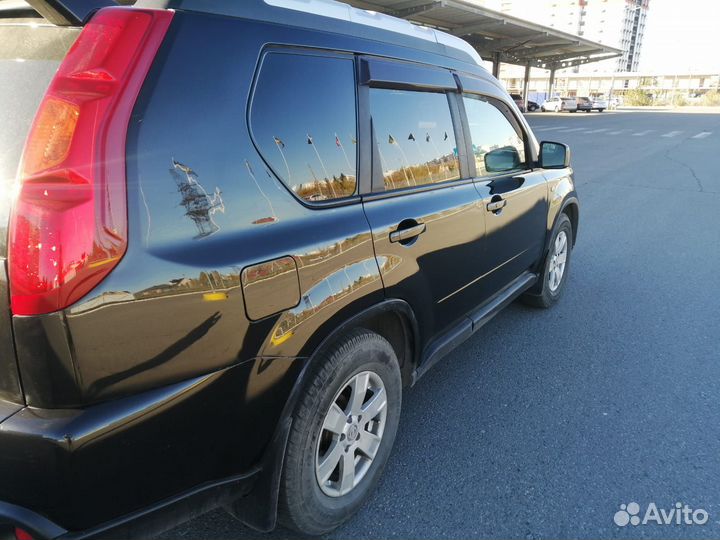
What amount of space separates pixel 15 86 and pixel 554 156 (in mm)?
3439

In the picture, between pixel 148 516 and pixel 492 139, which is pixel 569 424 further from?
pixel 148 516

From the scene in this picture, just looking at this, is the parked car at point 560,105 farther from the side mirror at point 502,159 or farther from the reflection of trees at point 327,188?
the reflection of trees at point 327,188

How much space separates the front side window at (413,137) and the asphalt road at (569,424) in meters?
1.37

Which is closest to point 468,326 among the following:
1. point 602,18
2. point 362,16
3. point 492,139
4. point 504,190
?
point 504,190

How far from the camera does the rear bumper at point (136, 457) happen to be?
4.23 ft

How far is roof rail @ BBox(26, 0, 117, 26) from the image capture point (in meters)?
1.39

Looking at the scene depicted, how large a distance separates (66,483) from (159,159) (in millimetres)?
869

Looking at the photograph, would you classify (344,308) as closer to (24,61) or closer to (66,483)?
(66,483)

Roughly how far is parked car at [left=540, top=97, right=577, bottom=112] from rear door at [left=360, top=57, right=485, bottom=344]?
58.4 metres

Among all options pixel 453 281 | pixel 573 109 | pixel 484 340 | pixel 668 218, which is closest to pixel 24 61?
pixel 453 281

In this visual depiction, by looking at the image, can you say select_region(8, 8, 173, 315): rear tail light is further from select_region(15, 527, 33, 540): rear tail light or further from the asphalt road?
the asphalt road

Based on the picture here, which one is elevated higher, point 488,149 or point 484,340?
point 488,149

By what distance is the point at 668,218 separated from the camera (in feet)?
25.5

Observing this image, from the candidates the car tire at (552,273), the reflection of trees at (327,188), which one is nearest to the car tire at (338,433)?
the reflection of trees at (327,188)
